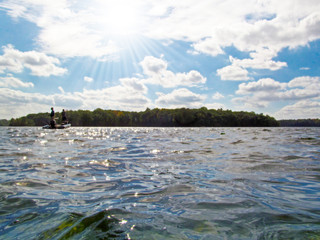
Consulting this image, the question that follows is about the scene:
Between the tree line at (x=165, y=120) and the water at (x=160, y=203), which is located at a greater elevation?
the tree line at (x=165, y=120)

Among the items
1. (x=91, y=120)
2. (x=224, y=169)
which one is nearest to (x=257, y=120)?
(x=91, y=120)

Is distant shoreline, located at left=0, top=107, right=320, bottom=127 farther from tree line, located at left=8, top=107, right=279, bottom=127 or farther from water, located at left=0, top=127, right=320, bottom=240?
water, located at left=0, top=127, right=320, bottom=240

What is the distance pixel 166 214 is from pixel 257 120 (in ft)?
605

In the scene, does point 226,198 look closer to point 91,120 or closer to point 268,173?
point 268,173

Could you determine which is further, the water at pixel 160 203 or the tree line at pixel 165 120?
the tree line at pixel 165 120

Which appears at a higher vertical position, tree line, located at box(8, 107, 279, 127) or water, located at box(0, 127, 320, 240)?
tree line, located at box(8, 107, 279, 127)

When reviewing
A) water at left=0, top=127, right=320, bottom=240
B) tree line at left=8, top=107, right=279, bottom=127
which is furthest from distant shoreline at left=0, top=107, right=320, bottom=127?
water at left=0, top=127, right=320, bottom=240

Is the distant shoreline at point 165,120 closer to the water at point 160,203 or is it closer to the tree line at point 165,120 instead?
the tree line at point 165,120

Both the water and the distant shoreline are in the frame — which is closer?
the water

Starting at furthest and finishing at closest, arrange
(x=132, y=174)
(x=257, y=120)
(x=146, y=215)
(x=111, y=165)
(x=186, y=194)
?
(x=257, y=120), (x=111, y=165), (x=132, y=174), (x=186, y=194), (x=146, y=215)

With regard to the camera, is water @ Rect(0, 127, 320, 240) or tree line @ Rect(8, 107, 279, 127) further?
tree line @ Rect(8, 107, 279, 127)

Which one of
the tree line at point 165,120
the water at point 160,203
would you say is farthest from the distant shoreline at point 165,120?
the water at point 160,203

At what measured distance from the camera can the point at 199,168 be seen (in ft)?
24.3

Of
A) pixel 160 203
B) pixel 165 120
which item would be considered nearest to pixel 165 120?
pixel 165 120
